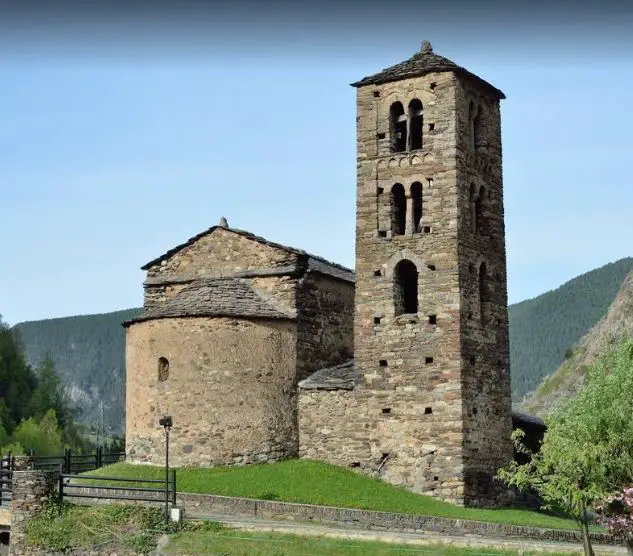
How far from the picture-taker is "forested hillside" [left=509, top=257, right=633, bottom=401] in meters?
128

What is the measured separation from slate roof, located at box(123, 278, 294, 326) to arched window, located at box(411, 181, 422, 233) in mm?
5127

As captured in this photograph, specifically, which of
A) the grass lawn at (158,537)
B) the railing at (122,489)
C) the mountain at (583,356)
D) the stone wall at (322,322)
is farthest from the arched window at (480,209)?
the mountain at (583,356)

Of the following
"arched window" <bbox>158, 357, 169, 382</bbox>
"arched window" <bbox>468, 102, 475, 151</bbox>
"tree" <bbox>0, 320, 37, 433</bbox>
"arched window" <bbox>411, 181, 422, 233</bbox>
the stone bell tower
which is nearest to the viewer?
the stone bell tower

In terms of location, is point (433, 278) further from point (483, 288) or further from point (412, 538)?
point (412, 538)

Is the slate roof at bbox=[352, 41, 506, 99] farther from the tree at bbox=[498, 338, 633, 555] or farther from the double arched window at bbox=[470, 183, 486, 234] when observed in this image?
the tree at bbox=[498, 338, 633, 555]

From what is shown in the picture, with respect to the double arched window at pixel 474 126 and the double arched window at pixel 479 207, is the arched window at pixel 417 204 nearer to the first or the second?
the double arched window at pixel 479 207

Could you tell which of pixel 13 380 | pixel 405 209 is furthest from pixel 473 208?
pixel 13 380

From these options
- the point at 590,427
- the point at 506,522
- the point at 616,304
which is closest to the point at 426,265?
the point at 506,522

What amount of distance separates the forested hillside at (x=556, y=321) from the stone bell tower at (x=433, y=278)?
91.1 metres

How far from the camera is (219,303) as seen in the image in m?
34.9

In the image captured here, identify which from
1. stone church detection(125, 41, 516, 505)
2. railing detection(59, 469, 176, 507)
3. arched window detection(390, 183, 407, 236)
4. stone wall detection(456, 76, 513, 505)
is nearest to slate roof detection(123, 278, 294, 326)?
stone church detection(125, 41, 516, 505)

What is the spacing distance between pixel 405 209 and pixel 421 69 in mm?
4585

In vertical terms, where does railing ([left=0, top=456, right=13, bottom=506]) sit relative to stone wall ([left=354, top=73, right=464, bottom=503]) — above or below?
below

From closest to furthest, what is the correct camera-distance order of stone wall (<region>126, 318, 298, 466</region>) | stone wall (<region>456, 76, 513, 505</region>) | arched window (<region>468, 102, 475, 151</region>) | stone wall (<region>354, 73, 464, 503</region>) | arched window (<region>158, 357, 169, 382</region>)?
stone wall (<region>354, 73, 464, 503</region>)
stone wall (<region>456, 76, 513, 505</region>)
stone wall (<region>126, 318, 298, 466</region>)
arched window (<region>158, 357, 169, 382</region>)
arched window (<region>468, 102, 475, 151</region>)
